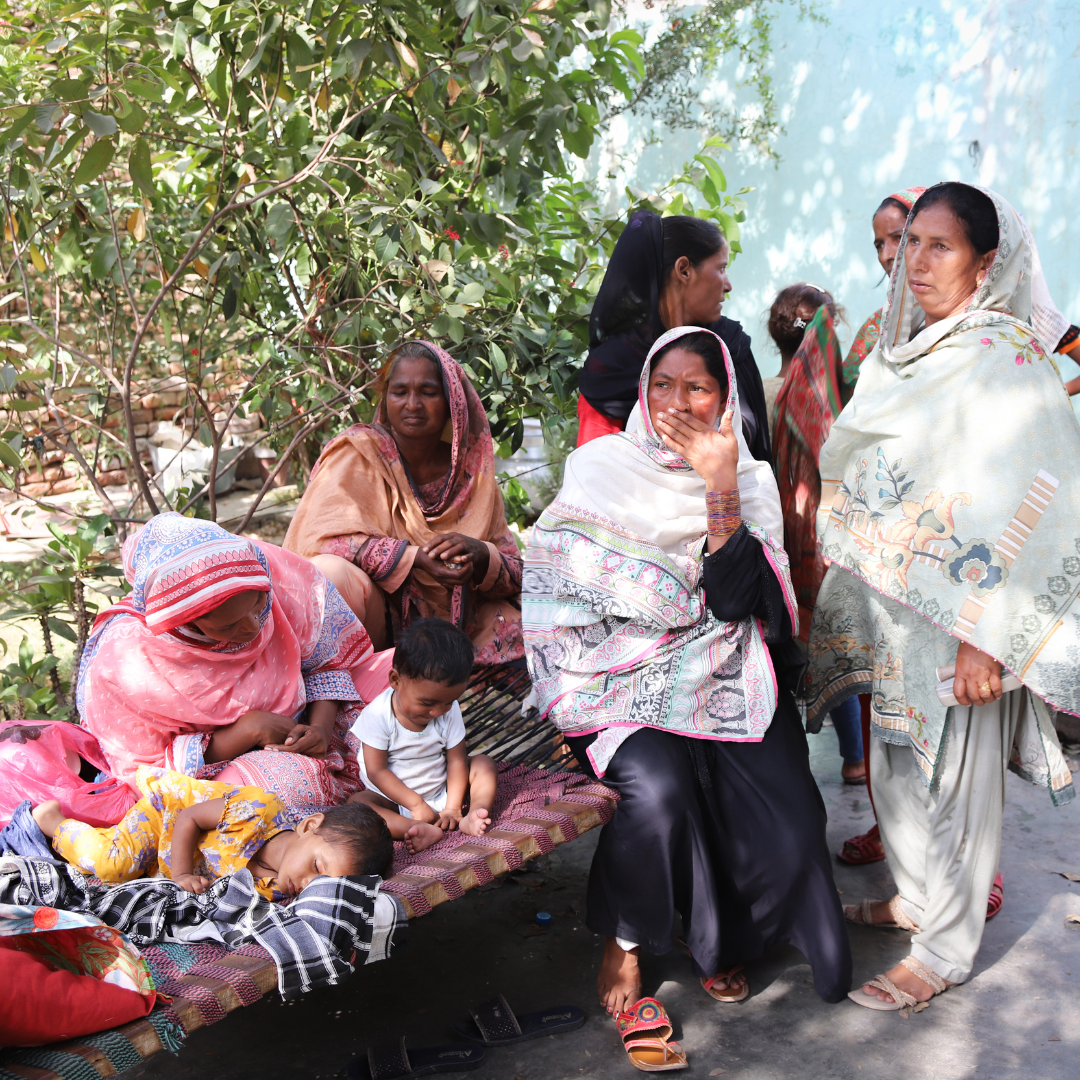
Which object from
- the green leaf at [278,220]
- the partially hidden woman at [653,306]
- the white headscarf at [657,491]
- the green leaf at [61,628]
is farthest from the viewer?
the green leaf at [278,220]

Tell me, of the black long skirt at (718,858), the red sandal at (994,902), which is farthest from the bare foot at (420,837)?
the red sandal at (994,902)

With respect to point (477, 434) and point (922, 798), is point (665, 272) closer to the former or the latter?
point (477, 434)

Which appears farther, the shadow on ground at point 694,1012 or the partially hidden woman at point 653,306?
the partially hidden woman at point 653,306

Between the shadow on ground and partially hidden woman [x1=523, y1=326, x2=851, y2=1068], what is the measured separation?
0.11 meters

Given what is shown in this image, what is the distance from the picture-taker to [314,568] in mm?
3064

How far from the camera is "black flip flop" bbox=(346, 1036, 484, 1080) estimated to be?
93.0 inches

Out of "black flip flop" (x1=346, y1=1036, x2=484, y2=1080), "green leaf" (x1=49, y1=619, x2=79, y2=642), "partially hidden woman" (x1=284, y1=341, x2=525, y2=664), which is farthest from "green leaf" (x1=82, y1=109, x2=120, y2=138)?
"black flip flop" (x1=346, y1=1036, x2=484, y2=1080)

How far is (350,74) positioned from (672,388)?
6.02 ft

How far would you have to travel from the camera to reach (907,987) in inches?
102

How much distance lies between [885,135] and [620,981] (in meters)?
6.45

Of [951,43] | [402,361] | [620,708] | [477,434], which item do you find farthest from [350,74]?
[951,43]

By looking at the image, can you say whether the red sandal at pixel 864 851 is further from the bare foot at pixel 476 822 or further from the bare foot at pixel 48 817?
the bare foot at pixel 48 817

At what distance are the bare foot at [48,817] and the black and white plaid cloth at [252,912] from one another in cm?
21

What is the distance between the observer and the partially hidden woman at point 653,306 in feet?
10.3
